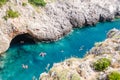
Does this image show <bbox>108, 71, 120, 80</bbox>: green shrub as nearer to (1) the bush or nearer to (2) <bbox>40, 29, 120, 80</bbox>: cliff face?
(2) <bbox>40, 29, 120, 80</bbox>: cliff face

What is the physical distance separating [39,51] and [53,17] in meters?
11.7

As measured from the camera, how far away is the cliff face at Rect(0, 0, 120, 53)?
5375 centimetres

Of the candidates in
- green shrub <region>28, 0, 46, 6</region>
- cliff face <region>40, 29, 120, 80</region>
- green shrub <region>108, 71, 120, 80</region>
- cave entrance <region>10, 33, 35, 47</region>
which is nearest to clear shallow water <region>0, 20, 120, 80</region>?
cave entrance <region>10, 33, 35, 47</region>

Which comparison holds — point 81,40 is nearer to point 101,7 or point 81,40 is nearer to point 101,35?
point 101,35

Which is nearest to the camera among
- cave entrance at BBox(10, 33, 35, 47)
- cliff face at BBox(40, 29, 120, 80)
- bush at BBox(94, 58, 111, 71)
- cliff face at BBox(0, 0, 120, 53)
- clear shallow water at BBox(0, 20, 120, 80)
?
cliff face at BBox(40, 29, 120, 80)

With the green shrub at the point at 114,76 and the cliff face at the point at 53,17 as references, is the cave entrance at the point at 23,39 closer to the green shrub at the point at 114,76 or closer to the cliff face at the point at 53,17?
the cliff face at the point at 53,17

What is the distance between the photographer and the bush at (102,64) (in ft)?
71.2

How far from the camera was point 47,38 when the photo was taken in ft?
194

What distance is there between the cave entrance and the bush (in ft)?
119

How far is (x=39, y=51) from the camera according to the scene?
54.2m

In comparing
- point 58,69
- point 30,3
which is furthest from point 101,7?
point 58,69

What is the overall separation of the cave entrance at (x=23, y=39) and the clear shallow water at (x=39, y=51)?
4.64 ft

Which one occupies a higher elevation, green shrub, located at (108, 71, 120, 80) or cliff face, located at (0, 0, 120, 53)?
green shrub, located at (108, 71, 120, 80)

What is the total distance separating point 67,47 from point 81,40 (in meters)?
5.86
